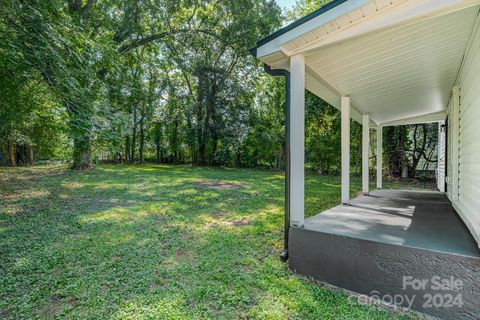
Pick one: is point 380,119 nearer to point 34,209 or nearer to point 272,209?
point 272,209

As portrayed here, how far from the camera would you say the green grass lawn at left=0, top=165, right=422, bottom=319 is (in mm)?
2111

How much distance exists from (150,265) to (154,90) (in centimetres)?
1872

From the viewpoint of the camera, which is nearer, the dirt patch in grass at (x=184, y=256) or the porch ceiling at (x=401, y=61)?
the porch ceiling at (x=401, y=61)

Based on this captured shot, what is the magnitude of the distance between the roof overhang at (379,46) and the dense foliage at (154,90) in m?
3.81

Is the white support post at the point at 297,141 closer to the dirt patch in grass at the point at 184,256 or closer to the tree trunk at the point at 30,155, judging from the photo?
the dirt patch in grass at the point at 184,256

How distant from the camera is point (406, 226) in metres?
3.06

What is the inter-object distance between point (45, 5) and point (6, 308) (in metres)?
4.51

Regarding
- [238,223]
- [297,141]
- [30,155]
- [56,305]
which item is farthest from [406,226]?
[30,155]

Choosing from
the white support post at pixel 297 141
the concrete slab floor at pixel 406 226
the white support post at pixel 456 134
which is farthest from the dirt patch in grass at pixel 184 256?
A: the white support post at pixel 456 134

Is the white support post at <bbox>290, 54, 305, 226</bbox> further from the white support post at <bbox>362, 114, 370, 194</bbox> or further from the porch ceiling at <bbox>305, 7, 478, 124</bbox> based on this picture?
the white support post at <bbox>362, 114, 370, 194</bbox>

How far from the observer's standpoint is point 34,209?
5.02 m

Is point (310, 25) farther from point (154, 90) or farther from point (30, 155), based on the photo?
point (30, 155)

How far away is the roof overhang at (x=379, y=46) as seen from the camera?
2.23 m

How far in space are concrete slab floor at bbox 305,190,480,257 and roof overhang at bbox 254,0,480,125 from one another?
2.03m
